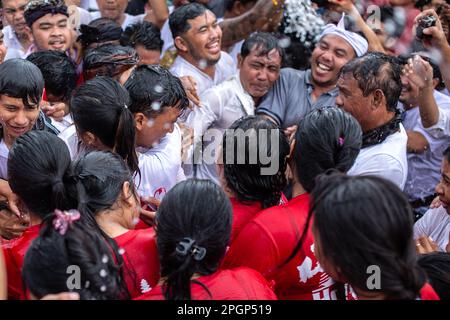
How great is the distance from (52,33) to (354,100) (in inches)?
80.3

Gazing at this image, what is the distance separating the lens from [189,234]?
2115mm

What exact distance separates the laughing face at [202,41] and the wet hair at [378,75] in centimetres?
117

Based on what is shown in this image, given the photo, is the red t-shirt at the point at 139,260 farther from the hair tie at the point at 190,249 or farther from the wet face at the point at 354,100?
the wet face at the point at 354,100

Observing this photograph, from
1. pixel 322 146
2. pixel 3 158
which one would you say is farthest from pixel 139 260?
pixel 3 158

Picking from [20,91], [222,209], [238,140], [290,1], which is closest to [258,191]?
[238,140]

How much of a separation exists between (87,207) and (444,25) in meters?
3.42

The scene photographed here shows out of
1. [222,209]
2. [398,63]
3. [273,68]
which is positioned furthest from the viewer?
[273,68]

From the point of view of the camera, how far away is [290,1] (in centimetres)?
514

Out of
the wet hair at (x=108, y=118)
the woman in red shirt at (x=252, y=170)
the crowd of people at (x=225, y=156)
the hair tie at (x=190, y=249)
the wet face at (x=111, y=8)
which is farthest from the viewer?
the wet face at (x=111, y=8)

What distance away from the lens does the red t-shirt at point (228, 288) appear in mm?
2105

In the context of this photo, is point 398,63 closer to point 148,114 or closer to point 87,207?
point 148,114

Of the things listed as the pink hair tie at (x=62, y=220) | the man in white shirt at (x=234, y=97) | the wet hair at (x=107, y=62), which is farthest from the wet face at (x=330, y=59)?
the pink hair tie at (x=62, y=220)

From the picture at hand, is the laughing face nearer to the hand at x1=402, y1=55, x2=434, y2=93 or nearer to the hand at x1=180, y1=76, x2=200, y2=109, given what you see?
the hand at x1=180, y1=76, x2=200, y2=109

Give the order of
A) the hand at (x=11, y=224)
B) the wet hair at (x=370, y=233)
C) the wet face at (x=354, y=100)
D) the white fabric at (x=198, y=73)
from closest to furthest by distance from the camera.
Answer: the wet hair at (x=370, y=233)
the hand at (x=11, y=224)
the wet face at (x=354, y=100)
the white fabric at (x=198, y=73)
